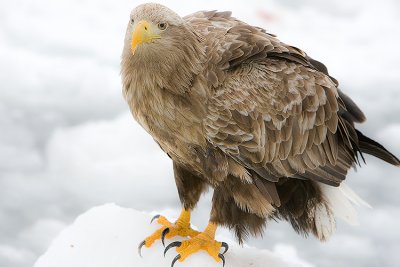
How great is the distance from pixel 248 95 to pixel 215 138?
43 cm

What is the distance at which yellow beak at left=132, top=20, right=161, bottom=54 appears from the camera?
4770mm

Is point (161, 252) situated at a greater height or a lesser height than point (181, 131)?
lesser

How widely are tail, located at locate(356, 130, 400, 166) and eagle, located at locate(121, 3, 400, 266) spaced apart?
11 cm

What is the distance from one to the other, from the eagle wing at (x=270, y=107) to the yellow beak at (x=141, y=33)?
0.59 metres

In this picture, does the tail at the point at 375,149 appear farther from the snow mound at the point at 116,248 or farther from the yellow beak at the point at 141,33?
the yellow beak at the point at 141,33

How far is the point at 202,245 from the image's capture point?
219 inches

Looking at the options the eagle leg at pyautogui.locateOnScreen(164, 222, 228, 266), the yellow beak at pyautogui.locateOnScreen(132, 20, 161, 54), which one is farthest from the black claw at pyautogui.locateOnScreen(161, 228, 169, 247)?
the yellow beak at pyautogui.locateOnScreen(132, 20, 161, 54)

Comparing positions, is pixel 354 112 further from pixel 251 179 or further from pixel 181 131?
pixel 181 131

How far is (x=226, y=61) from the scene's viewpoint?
5.26 meters

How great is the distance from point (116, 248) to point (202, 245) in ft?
3.00

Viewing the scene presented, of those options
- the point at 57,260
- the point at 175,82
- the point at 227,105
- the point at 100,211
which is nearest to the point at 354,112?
the point at 227,105

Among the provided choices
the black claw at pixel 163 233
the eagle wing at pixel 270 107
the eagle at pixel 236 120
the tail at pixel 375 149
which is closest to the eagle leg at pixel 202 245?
the eagle at pixel 236 120

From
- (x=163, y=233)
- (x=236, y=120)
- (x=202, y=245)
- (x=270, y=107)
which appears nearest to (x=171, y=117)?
(x=236, y=120)

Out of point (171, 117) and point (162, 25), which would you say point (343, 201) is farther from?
point (162, 25)
